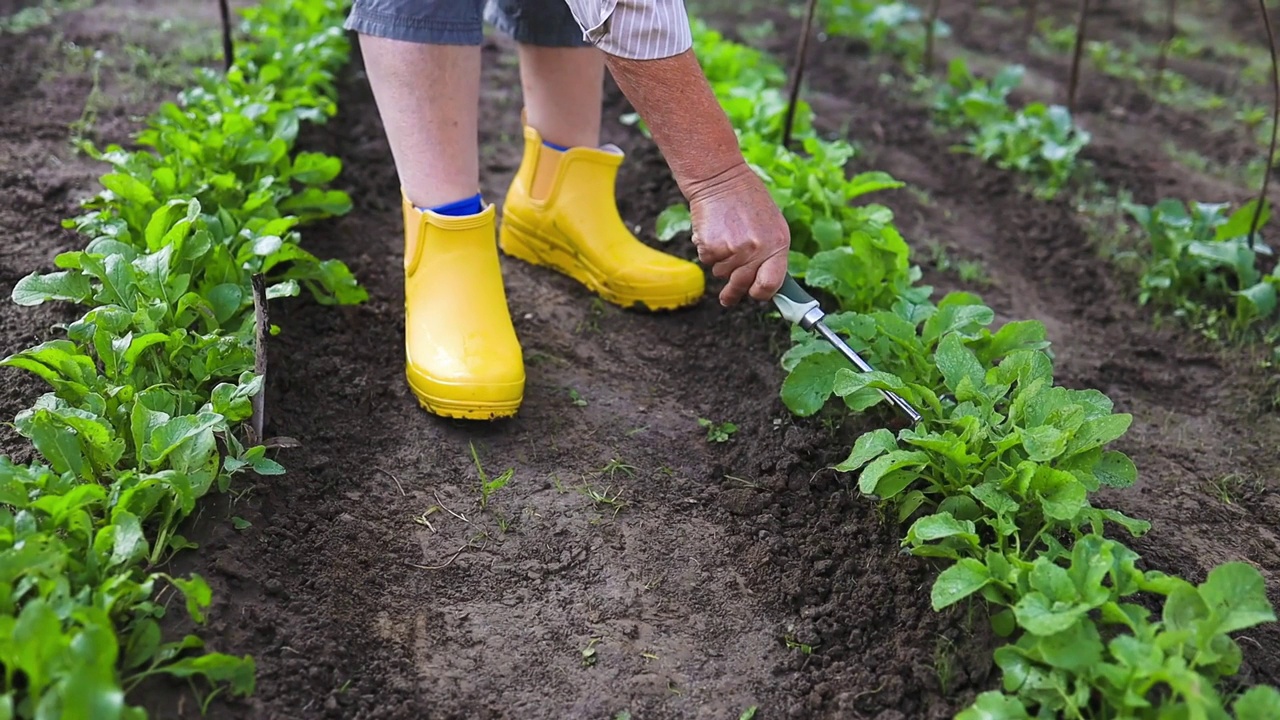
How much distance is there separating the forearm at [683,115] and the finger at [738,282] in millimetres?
186

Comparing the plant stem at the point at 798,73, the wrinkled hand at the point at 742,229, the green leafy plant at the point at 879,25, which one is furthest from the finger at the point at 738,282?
the green leafy plant at the point at 879,25

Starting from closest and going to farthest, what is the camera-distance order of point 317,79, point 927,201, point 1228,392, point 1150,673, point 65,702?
point 65,702 → point 1150,673 → point 1228,392 → point 317,79 → point 927,201

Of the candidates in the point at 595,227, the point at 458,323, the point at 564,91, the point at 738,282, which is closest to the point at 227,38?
the point at 564,91

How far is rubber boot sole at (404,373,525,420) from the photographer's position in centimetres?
241

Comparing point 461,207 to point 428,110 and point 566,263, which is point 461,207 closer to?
point 428,110

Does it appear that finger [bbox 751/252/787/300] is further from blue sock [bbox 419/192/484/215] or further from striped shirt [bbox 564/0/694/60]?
blue sock [bbox 419/192/484/215]

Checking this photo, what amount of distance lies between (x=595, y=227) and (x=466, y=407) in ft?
2.53

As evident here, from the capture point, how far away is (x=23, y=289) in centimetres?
213

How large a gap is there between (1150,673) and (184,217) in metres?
2.15

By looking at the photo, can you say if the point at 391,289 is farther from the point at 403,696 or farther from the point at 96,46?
the point at 96,46

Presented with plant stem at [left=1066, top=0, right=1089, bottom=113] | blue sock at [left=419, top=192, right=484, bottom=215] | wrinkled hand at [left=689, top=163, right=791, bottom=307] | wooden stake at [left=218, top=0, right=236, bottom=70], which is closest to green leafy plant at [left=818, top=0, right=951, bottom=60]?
plant stem at [left=1066, top=0, right=1089, bottom=113]

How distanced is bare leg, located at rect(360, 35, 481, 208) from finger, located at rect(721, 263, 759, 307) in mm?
714

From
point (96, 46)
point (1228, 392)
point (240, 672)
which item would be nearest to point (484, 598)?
point (240, 672)

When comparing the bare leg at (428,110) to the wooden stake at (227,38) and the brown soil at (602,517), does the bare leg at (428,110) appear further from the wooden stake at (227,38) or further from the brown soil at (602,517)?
the wooden stake at (227,38)
